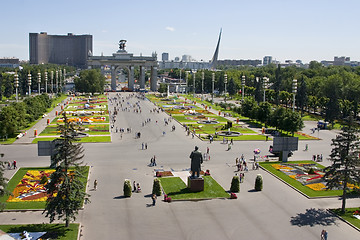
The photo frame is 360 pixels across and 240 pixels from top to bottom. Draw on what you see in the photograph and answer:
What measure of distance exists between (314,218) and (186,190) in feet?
33.2

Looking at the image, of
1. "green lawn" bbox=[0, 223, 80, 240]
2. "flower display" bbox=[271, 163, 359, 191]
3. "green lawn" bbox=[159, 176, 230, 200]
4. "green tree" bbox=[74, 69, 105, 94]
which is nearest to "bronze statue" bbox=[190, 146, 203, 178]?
"green lawn" bbox=[159, 176, 230, 200]

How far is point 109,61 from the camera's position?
5763 inches

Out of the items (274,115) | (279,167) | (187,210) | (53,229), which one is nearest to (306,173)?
(279,167)

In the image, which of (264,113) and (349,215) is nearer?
(349,215)

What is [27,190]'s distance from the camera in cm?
3159

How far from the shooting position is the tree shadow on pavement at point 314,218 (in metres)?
26.5

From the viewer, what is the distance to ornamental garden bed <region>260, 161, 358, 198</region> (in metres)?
32.9

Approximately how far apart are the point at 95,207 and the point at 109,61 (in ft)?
403

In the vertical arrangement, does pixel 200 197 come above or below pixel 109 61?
below

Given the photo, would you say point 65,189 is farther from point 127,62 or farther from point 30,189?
point 127,62

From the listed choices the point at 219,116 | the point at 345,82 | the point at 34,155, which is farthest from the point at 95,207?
the point at 345,82

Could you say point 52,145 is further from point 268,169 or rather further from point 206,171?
point 268,169

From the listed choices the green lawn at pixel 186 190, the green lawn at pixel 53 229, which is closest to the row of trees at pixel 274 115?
the green lawn at pixel 186 190

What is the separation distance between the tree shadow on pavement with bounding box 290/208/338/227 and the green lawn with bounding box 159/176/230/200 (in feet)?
19.6
